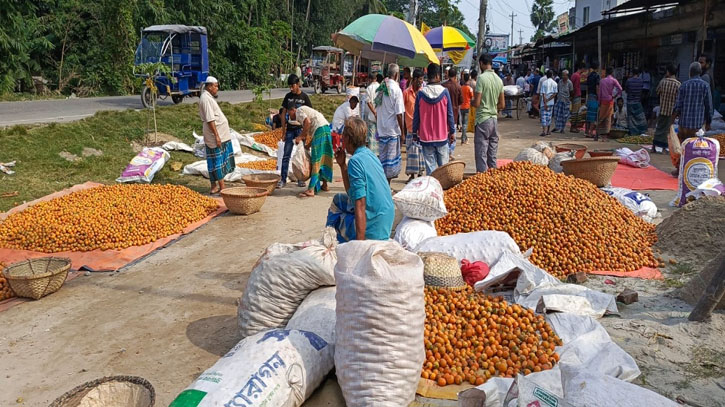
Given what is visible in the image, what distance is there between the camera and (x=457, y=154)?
11594 mm

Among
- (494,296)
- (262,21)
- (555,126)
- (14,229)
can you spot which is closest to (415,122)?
(494,296)

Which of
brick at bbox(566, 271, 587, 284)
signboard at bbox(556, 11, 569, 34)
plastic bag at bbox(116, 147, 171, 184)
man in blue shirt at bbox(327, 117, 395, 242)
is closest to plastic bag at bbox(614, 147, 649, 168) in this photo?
brick at bbox(566, 271, 587, 284)

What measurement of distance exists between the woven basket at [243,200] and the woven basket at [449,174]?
2255 millimetres

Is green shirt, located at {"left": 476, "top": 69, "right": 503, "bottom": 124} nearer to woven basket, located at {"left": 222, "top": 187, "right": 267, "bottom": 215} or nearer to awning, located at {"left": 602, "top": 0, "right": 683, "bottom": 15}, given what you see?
woven basket, located at {"left": 222, "top": 187, "right": 267, "bottom": 215}

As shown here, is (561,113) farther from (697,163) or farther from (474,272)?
(474,272)

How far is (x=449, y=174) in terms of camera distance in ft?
23.0

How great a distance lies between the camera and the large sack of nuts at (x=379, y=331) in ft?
8.97

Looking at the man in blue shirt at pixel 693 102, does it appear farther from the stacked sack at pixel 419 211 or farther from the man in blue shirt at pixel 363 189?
the man in blue shirt at pixel 363 189

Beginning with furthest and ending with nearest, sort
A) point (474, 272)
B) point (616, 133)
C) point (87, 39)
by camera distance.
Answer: point (87, 39) < point (616, 133) < point (474, 272)

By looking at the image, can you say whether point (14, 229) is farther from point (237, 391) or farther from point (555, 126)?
point (555, 126)

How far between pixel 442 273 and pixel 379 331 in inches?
55.3

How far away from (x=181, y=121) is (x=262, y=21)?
22.2m

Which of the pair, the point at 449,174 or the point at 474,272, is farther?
the point at 449,174

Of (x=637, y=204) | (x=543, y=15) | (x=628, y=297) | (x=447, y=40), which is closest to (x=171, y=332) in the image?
(x=628, y=297)
